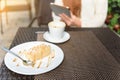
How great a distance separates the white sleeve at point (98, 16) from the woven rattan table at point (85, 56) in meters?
0.25

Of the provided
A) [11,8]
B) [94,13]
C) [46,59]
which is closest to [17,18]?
[11,8]

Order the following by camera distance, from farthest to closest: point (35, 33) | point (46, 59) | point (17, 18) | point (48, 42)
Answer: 1. point (17, 18)
2. point (35, 33)
3. point (48, 42)
4. point (46, 59)

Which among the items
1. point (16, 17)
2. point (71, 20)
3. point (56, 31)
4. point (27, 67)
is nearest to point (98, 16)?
point (71, 20)

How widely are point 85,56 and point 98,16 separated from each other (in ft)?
2.16

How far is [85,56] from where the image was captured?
0.94 m

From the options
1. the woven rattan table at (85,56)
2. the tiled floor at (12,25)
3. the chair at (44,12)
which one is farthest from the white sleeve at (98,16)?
the tiled floor at (12,25)

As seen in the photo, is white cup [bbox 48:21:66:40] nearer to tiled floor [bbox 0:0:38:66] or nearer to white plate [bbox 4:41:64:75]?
white plate [bbox 4:41:64:75]

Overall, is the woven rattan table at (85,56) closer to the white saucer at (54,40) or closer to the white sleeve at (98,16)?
the white saucer at (54,40)

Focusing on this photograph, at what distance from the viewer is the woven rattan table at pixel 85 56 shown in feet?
2.60

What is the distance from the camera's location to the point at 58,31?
1.09 m

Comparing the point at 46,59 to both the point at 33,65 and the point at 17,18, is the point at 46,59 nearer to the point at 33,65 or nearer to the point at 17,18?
the point at 33,65

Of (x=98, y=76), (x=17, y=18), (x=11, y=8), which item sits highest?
(x=98, y=76)

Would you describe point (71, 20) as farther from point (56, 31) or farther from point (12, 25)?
point (12, 25)

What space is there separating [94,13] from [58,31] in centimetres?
56
